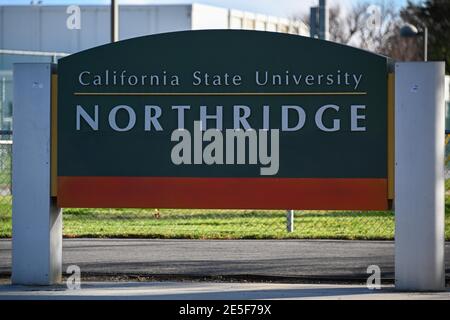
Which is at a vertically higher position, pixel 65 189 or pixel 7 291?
pixel 65 189

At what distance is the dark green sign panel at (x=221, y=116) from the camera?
902 centimetres

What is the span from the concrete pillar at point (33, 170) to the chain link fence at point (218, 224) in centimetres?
372

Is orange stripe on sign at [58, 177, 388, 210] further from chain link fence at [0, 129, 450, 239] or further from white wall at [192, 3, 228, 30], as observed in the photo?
white wall at [192, 3, 228, 30]

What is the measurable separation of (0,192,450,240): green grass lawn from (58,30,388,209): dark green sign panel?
12.5 ft

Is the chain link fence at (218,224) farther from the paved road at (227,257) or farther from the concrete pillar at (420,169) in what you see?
the concrete pillar at (420,169)

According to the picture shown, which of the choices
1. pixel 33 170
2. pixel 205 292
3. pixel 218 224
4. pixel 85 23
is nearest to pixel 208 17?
pixel 85 23

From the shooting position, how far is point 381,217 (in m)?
15.6

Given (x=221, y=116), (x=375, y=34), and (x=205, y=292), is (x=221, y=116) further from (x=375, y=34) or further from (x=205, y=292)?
(x=375, y=34)

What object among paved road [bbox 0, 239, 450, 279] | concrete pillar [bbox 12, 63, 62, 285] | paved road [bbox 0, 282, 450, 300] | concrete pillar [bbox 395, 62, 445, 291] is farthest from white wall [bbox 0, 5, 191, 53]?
concrete pillar [bbox 395, 62, 445, 291]

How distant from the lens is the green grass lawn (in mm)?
13172

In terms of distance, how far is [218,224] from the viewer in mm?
14672
